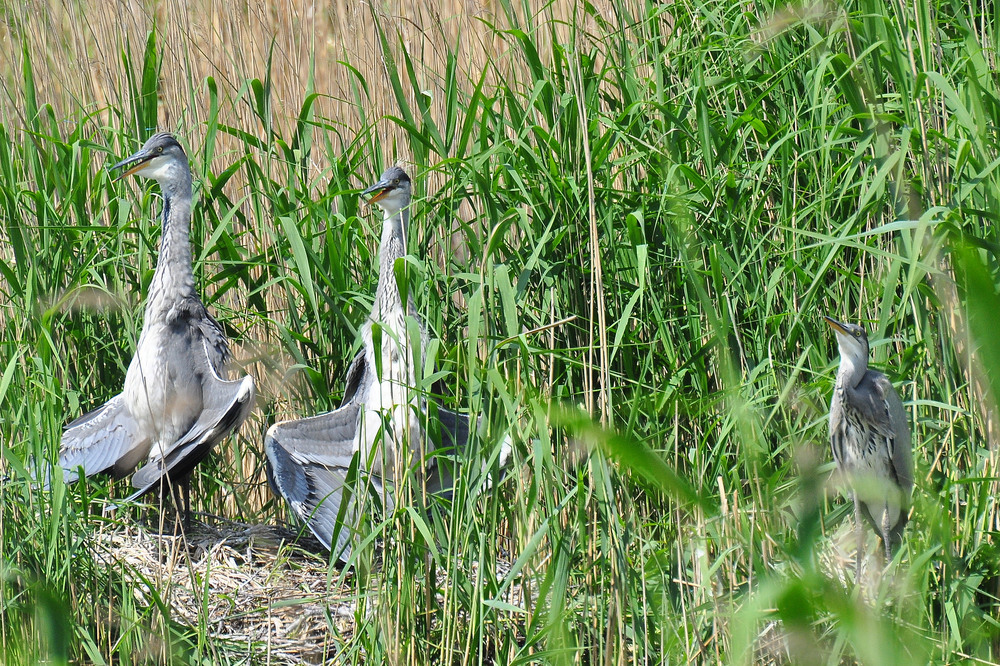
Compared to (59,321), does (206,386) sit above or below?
below

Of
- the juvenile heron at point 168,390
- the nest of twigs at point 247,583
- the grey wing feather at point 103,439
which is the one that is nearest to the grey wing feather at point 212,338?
the juvenile heron at point 168,390

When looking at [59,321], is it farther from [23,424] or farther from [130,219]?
[23,424]

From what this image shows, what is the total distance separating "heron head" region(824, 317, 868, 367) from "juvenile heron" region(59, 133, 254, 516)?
1937mm

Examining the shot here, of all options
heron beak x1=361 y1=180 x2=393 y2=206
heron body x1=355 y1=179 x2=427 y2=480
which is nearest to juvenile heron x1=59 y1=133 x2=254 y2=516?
heron body x1=355 y1=179 x2=427 y2=480

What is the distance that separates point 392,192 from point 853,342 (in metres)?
1.65

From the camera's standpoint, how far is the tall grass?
2.18m

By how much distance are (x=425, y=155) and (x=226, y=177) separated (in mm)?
736

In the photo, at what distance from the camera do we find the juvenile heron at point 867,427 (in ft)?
7.76

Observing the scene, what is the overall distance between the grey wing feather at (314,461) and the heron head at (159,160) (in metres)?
0.99

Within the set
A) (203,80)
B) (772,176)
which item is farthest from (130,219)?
(772,176)

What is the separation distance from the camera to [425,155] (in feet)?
11.9

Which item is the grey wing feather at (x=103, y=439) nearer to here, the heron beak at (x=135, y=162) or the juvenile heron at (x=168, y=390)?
the juvenile heron at (x=168, y=390)

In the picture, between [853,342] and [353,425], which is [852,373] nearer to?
[853,342]

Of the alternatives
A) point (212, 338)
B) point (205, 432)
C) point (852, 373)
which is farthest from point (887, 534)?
point (212, 338)
